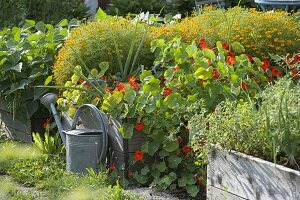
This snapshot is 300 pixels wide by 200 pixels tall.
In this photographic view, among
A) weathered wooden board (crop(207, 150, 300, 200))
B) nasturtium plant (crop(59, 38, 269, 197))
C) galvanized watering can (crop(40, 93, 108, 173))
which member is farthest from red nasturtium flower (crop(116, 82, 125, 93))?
weathered wooden board (crop(207, 150, 300, 200))

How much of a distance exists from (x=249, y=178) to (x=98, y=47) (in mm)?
2037

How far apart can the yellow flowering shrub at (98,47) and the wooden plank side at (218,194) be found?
5.40ft

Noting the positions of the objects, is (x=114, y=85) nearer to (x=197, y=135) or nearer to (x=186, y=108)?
(x=186, y=108)

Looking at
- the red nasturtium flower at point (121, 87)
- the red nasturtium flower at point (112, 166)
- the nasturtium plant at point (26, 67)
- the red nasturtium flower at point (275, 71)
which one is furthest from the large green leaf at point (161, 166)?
the nasturtium plant at point (26, 67)

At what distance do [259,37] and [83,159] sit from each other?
159cm

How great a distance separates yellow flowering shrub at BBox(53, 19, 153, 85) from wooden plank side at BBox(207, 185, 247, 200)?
1.65 meters

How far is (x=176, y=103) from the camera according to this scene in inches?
178

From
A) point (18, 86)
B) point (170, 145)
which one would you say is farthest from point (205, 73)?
point (18, 86)

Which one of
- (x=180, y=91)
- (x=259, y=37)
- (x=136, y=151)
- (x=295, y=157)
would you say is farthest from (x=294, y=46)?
(x=295, y=157)

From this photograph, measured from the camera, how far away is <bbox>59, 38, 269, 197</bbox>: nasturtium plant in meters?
4.52

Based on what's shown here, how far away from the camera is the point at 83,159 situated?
4.87m

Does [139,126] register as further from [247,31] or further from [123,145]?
[247,31]

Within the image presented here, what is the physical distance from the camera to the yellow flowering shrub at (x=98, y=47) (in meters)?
5.33

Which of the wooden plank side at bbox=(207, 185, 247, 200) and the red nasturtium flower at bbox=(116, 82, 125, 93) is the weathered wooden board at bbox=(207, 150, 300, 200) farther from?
the red nasturtium flower at bbox=(116, 82, 125, 93)
